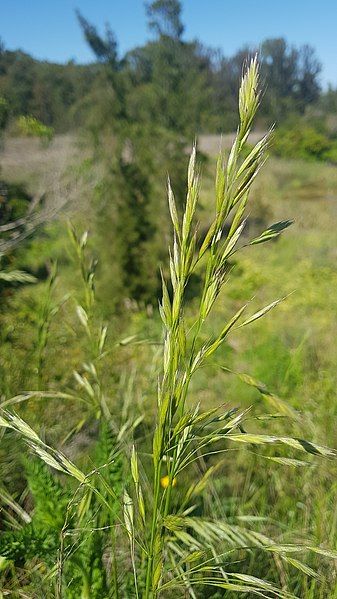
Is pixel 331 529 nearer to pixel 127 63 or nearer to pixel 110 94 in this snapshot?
pixel 110 94

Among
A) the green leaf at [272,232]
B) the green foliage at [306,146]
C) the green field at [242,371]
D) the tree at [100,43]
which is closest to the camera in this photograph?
the green leaf at [272,232]

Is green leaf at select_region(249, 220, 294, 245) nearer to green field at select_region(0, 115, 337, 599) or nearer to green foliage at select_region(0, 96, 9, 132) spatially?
green field at select_region(0, 115, 337, 599)

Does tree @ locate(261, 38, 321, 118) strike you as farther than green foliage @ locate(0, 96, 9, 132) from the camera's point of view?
Yes

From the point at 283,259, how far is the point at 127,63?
283 inches

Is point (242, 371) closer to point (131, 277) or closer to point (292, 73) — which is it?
point (131, 277)

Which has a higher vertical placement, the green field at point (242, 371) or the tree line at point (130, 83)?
the tree line at point (130, 83)

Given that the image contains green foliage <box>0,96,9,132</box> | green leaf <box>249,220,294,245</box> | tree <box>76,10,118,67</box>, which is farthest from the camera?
tree <box>76,10,118,67</box>

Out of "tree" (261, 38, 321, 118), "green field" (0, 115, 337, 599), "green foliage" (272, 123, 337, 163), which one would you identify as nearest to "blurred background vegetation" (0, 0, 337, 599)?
"green field" (0, 115, 337, 599)

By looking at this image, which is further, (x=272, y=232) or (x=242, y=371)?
(x=242, y=371)

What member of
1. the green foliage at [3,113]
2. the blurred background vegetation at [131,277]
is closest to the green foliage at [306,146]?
the blurred background vegetation at [131,277]

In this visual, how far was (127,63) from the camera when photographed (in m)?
12.4

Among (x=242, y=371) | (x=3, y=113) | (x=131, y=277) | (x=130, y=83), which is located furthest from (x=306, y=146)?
(x=3, y=113)

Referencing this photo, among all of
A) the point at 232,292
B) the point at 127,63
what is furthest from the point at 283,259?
the point at 127,63

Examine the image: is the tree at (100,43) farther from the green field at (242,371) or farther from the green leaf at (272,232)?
the green leaf at (272,232)
